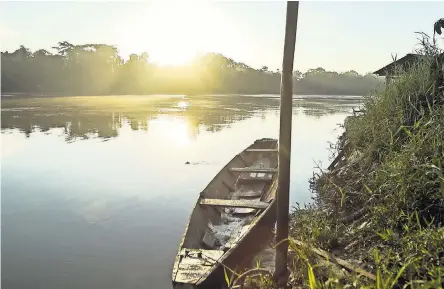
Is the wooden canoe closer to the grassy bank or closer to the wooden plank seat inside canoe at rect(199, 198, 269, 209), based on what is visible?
the wooden plank seat inside canoe at rect(199, 198, 269, 209)

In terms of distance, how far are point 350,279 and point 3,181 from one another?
10961mm

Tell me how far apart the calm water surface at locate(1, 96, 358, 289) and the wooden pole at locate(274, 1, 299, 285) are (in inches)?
82.5

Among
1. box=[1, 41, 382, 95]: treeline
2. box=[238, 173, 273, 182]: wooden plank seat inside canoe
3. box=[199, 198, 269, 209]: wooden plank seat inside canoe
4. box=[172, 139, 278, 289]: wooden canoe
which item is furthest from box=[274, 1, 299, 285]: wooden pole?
box=[1, 41, 382, 95]: treeline

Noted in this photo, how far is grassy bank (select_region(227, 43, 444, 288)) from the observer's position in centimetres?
362

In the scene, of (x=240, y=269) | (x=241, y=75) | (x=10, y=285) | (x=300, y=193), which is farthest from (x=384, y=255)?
(x=241, y=75)

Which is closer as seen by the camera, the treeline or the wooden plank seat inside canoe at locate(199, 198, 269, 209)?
the wooden plank seat inside canoe at locate(199, 198, 269, 209)

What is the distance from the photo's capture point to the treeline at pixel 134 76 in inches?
2351

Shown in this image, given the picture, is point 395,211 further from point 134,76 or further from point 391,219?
point 134,76

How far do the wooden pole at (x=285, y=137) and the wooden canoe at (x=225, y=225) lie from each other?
779 mm

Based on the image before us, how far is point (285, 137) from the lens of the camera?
466cm

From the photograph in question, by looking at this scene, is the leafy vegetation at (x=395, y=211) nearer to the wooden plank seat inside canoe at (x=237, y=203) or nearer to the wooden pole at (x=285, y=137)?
the wooden pole at (x=285, y=137)

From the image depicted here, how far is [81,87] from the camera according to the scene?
6406 centimetres

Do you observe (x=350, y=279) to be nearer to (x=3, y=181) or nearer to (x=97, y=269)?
(x=97, y=269)

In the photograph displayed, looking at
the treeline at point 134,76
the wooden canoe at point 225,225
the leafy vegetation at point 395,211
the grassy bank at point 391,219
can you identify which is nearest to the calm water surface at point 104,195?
the wooden canoe at point 225,225
